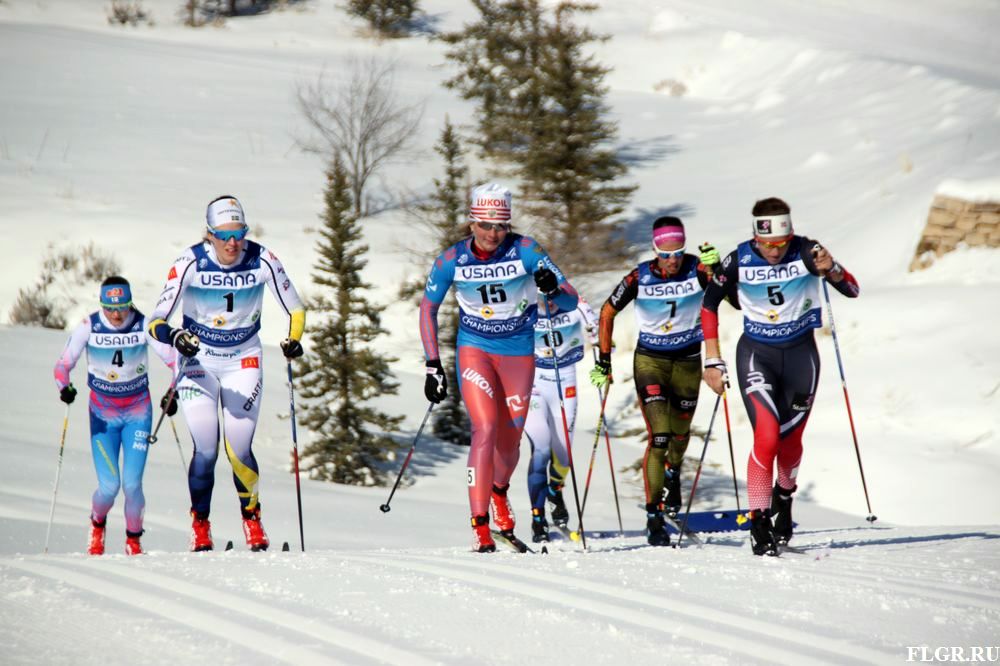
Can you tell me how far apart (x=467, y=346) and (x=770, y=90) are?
43261 mm

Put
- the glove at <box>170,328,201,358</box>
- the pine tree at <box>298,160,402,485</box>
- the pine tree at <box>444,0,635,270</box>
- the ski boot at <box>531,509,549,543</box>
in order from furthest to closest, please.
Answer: the pine tree at <box>444,0,635,270</box> < the pine tree at <box>298,160,402,485</box> < the ski boot at <box>531,509,549,543</box> < the glove at <box>170,328,201,358</box>

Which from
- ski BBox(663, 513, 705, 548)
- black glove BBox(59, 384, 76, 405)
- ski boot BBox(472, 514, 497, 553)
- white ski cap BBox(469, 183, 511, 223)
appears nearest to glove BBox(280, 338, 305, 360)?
white ski cap BBox(469, 183, 511, 223)

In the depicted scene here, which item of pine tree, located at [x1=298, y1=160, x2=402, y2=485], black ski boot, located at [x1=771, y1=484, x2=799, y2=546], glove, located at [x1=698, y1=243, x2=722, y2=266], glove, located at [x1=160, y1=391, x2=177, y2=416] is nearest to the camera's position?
black ski boot, located at [x1=771, y1=484, x2=799, y2=546]

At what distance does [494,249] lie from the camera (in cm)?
891

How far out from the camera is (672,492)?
1181 centimetres

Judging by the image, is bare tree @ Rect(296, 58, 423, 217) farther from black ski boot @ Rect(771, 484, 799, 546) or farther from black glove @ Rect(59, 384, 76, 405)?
black ski boot @ Rect(771, 484, 799, 546)

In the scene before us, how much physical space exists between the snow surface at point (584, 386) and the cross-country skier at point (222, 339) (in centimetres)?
125

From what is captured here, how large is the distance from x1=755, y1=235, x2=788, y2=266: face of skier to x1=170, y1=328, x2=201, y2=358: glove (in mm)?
4414

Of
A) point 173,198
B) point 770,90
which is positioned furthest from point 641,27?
point 173,198

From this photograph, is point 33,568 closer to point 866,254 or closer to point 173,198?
point 866,254

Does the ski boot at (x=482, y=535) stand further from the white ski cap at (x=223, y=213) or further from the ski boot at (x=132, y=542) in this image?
the ski boot at (x=132, y=542)

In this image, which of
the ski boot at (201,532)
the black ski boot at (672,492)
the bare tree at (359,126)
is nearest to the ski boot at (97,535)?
the ski boot at (201,532)

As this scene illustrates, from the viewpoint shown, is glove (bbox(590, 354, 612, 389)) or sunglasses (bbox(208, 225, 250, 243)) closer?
sunglasses (bbox(208, 225, 250, 243))

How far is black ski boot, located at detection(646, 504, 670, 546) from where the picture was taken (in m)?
10.4
